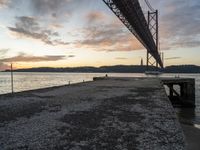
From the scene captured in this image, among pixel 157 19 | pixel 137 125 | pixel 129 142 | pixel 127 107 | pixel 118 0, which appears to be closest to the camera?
pixel 129 142

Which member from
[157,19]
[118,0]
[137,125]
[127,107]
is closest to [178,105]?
[118,0]

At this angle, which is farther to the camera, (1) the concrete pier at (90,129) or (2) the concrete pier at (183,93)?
(2) the concrete pier at (183,93)

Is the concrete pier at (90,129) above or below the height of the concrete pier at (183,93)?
above

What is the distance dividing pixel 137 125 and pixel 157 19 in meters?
67.1

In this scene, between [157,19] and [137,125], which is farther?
[157,19]

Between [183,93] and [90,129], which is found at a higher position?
[90,129]

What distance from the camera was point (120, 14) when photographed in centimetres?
2709

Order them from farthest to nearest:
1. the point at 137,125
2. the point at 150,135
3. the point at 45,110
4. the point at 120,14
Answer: the point at 120,14 < the point at 45,110 < the point at 137,125 < the point at 150,135

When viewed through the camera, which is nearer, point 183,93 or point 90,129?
point 90,129

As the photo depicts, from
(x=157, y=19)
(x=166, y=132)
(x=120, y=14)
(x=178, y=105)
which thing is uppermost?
(x=157, y=19)

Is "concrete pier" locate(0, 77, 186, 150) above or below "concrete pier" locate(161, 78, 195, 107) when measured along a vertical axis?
above

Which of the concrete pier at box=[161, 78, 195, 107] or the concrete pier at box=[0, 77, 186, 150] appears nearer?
the concrete pier at box=[0, 77, 186, 150]

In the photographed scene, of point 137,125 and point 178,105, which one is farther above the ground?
point 137,125

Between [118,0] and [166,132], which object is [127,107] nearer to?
[166,132]
